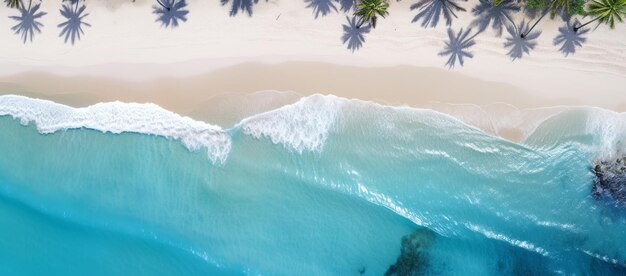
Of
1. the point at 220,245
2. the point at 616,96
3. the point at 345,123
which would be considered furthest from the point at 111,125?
the point at 616,96

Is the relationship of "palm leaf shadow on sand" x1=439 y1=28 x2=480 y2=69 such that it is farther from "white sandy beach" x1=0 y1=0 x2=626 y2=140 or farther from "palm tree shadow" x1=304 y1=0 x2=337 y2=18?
"palm tree shadow" x1=304 y1=0 x2=337 y2=18

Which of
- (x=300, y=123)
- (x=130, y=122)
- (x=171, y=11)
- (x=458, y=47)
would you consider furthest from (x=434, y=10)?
(x=130, y=122)

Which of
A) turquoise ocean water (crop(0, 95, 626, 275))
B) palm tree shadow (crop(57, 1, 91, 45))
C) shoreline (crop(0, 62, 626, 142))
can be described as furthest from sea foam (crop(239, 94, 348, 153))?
palm tree shadow (crop(57, 1, 91, 45))

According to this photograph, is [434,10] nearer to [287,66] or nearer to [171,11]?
[287,66]

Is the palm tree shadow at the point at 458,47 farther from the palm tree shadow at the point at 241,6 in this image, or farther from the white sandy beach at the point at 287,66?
the palm tree shadow at the point at 241,6

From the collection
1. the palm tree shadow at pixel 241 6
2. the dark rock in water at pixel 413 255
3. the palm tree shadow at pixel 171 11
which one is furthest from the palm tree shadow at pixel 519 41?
the palm tree shadow at pixel 171 11

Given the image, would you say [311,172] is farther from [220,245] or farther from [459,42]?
[459,42]

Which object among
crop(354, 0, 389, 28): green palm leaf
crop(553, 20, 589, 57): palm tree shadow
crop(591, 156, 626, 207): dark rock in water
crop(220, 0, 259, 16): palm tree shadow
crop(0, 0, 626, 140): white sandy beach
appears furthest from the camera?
crop(220, 0, 259, 16): palm tree shadow
